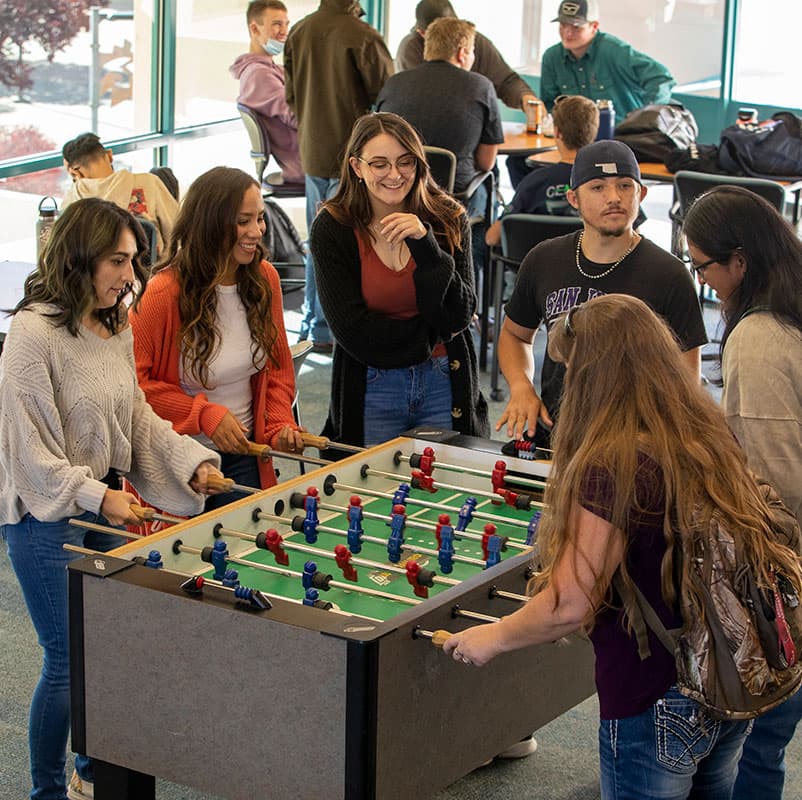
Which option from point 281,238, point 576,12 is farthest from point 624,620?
point 576,12

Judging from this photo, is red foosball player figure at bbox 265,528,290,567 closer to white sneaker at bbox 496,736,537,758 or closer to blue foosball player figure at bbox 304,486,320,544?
blue foosball player figure at bbox 304,486,320,544

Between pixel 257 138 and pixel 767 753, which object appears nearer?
pixel 767 753

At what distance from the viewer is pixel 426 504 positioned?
119 inches

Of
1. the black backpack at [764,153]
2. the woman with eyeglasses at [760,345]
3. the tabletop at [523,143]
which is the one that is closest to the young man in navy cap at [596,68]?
the tabletop at [523,143]

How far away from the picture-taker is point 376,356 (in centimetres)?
358

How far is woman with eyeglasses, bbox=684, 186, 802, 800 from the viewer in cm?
260

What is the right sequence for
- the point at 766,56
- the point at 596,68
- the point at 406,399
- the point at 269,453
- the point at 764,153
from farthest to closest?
the point at 766,56, the point at 596,68, the point at 764,153, the point at 406,399, the point at 269,453

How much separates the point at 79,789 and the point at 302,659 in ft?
3.50

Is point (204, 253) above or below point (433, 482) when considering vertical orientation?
above

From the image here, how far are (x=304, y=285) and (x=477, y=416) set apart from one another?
246 cm

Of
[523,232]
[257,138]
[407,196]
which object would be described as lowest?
[523,232]

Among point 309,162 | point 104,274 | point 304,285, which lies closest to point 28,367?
point 104,274

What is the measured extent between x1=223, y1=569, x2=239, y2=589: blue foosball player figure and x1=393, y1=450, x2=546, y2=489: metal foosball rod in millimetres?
826

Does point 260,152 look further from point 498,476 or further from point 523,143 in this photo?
point 498,476
